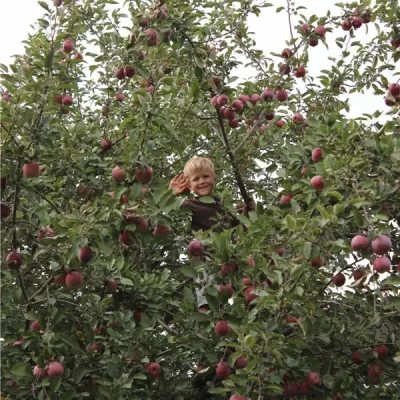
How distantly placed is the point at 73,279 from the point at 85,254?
0.13m

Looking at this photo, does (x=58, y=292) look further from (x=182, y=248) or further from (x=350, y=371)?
(x=350, y=371)

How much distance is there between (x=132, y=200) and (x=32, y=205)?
2.21 ft

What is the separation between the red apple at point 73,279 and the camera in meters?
3.05

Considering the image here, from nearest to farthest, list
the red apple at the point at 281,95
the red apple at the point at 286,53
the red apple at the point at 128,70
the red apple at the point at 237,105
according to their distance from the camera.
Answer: the red apple at the point at 128,70
the red apple at the point at 237,105
the red apple at the point at 281,95
the red apple at the point at 286,53

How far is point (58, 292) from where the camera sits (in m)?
3.43

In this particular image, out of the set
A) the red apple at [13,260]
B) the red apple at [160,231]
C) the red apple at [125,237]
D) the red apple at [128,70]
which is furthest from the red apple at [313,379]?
the red apple at [128,70]

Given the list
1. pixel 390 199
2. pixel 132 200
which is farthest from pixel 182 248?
pixel 390 199

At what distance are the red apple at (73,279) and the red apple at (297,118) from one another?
2.33 m

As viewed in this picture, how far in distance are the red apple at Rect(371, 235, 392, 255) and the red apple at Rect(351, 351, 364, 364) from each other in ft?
2.94

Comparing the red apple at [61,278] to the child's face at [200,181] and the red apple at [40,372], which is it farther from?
the child's face at [200,181]

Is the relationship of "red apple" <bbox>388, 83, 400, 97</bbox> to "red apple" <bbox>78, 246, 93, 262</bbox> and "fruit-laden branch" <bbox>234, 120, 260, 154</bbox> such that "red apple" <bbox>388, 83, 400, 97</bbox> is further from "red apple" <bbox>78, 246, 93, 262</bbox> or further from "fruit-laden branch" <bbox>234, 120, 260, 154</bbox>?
Result: "red apple" <bbox>78, 246, 93, 262</bbox>

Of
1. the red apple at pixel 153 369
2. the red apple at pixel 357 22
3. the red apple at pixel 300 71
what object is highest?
the red apple at pixel 357 22

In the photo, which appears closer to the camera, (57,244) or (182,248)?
(57,244)

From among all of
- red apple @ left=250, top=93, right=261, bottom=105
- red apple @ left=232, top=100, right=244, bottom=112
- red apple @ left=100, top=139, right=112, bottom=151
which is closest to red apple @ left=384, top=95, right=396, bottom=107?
red apple @ left=250, top=93, right=261, bottom=105
